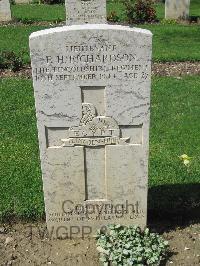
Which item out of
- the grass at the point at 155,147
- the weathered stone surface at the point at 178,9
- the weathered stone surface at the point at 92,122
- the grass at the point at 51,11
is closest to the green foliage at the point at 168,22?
the weathered stone surface at the point at 178,9

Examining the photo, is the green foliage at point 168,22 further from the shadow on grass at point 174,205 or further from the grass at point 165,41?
the shadow on grass at point 174,205

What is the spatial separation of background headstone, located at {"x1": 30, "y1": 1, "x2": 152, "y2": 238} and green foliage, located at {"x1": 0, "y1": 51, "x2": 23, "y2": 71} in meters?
6.68

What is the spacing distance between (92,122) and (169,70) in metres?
7.08

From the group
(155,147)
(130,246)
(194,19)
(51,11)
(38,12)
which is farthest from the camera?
(51,11)

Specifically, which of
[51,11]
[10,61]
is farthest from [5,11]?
[10,61]

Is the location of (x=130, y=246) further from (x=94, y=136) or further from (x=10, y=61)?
(x=10, y=61)

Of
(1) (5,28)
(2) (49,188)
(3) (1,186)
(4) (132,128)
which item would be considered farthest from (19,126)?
(1) (5,28)

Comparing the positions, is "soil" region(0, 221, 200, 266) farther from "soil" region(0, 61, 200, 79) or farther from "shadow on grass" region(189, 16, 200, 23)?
"shadow on grass" region(189, 16, 200, 23)

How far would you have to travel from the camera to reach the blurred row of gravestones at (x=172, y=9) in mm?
17031

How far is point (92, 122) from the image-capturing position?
4.35 meters

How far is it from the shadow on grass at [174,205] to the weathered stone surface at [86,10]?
754 centimetres

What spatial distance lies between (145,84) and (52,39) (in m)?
0.96

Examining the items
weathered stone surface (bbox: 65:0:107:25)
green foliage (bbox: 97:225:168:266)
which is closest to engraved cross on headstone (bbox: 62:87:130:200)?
green foliage (bbox: 97:225:168:266)

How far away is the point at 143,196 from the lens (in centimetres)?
476
